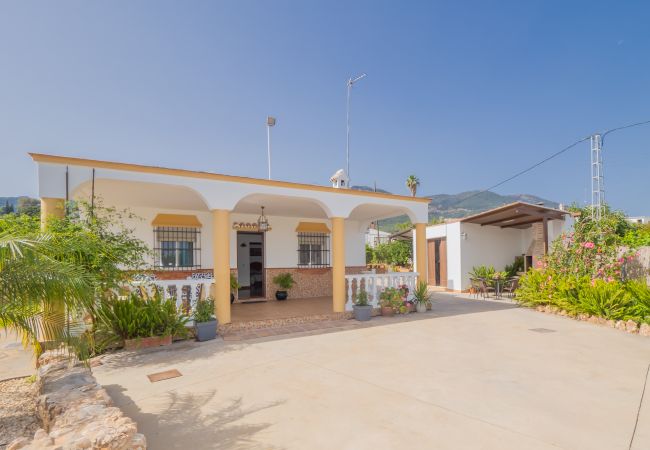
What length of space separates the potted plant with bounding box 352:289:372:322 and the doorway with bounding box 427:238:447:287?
847 centimetres

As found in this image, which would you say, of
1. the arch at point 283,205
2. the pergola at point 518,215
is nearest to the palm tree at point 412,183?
the pergola at point 518,215

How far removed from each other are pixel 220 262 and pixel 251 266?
14.8ft

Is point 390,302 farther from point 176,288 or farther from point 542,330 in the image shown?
point 176,288

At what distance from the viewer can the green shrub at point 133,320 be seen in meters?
5.89

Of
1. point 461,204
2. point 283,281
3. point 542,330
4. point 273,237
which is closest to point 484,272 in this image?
point 542,330

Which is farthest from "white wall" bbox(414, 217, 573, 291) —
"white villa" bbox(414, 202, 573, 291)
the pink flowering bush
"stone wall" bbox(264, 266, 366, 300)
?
"stone wall" bbox(264, 266, 366, 300)

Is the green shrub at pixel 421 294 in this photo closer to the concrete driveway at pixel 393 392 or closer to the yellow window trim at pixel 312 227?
the concrete driveway at pixel 393 392

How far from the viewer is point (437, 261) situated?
16406mm

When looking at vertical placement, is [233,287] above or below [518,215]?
below

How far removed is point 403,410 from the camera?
349 cm

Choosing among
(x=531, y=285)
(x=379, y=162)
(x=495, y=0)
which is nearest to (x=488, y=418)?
(x=531, y=285)

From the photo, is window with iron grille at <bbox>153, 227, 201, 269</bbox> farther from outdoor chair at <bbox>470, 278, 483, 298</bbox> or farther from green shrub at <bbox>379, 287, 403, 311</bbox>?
outdoor chair at <bbox>470, 278, 483, 298</bbox>

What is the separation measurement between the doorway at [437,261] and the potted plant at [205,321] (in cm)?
1208

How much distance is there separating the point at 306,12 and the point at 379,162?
15.6 meters
